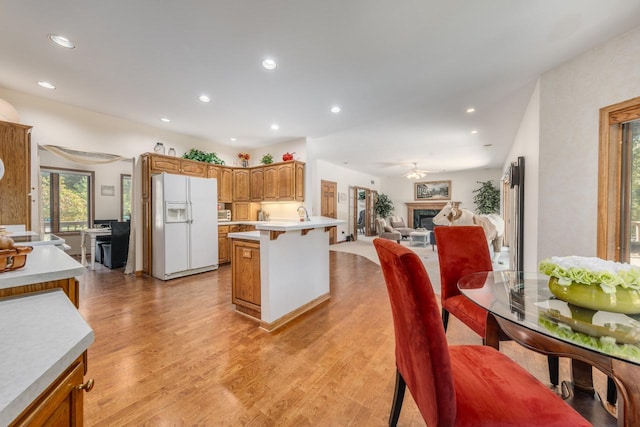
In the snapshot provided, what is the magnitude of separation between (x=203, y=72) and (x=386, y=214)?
8.97 m

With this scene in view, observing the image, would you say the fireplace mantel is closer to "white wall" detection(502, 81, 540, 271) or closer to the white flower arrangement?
"white wall" detection(502, 81, 540, 271)

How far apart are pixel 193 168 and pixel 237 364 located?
3.85m

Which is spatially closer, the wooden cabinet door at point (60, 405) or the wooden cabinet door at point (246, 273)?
the wooden cabinet door at point (60, 405)

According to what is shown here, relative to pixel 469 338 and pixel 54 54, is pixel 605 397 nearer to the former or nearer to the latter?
pixel 469 338

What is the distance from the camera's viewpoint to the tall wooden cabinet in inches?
108

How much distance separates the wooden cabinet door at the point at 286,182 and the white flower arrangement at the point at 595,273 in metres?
4.01

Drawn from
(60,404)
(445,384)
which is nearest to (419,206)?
(445,384)

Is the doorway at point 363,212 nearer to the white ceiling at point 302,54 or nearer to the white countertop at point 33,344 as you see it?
the white ceiling at point 302,54

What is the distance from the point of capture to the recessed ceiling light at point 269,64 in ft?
8.05

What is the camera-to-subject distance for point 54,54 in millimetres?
2375

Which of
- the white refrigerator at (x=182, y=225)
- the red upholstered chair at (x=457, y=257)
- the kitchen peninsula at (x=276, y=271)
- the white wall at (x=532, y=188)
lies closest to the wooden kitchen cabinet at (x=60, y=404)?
the kitchen peninsula at (x=276, y=271)

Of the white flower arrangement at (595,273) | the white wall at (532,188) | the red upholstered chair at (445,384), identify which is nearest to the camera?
the red upholstered chair at (445,384)

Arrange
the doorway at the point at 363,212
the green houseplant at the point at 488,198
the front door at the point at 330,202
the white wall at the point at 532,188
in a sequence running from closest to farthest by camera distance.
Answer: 1. the white wall at the point at 532,188
2. the front door at the point at 330,202
3. the green houseplant at the point at 488,198
4. the doorway at the point at 363,212

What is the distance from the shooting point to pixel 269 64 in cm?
252
